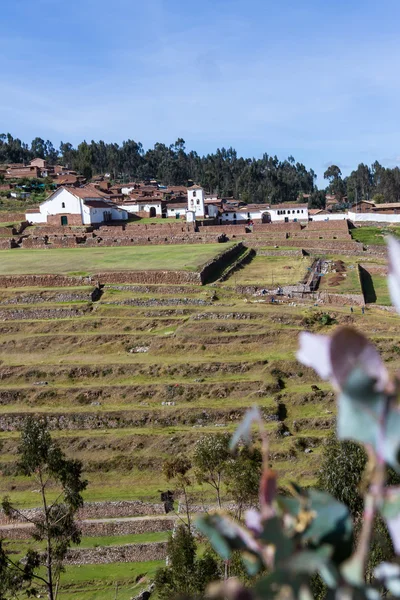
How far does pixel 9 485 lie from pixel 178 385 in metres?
6.81

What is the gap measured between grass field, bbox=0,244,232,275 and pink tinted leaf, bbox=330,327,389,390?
95.8 ft

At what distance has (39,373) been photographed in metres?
23.7

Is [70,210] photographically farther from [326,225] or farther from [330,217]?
[330,217]

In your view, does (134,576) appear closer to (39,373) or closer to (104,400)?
(104,400)

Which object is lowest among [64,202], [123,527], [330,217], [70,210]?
[123,527]

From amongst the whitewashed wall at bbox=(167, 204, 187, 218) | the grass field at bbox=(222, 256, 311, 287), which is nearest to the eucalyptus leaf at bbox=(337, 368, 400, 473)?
the grass field at bbox=(222, 256, 311, 287)

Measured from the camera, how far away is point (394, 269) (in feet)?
6.40

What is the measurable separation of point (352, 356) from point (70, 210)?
155 feet

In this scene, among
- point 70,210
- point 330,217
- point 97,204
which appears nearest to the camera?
point 70,210

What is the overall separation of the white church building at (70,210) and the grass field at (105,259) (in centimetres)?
597

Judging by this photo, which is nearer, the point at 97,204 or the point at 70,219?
the point at 70,219

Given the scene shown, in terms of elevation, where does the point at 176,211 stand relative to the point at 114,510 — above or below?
above

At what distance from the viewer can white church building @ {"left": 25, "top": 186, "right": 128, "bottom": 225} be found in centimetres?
4644

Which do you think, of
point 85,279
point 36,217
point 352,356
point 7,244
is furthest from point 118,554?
point 36,217
